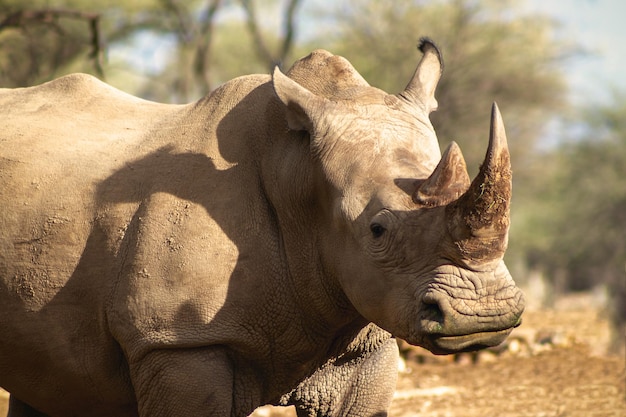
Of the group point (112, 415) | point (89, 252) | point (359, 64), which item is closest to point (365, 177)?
point (89, 252)

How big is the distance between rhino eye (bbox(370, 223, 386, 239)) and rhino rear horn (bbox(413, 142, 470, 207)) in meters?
0.21

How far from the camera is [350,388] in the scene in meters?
5.06

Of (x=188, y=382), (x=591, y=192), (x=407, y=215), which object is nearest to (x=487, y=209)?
(x=407, y=215)

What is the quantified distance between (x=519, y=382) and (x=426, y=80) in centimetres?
457

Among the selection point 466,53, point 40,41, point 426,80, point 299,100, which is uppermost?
Result: point 466,53

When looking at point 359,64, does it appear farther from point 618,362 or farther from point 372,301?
point 372,301

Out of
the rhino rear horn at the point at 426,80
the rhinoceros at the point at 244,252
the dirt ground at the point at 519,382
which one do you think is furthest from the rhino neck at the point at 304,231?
the dirt ground at the point at 519,382

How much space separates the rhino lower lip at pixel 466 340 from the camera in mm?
3844

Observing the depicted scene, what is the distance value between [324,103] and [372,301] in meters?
0.93

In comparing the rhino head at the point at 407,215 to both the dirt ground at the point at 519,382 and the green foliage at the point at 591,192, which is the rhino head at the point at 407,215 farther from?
the green foliage at the point at 591,192

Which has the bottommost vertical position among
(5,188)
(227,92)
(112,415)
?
(112,415)

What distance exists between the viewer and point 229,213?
15.2 feet

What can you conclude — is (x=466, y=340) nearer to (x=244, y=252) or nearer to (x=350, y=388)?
(x=244, y=252)

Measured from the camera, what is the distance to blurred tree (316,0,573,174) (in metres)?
21.9
